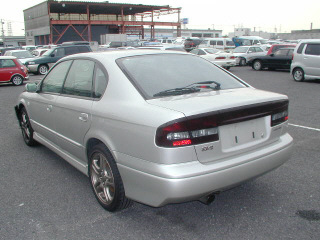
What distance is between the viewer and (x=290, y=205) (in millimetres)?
3320

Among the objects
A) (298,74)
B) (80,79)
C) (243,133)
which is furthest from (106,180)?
(298,74)

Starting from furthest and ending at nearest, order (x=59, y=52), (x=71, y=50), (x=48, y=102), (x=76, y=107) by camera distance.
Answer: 1. (x=59, y=52)
2. (x=71, y=50)
3. (x=48, y=102)
4. (x=76, y=107)

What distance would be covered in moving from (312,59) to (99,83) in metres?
12.3

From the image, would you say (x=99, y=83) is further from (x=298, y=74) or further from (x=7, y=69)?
(x=7, y=69)

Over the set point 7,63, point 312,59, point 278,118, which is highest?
point 312,59

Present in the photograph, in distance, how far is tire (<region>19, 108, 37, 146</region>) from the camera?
535 centimetres

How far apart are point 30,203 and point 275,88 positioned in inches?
428

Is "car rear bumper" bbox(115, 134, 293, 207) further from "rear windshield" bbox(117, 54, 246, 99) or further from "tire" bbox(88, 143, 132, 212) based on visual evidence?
"rear windshield" bbox(117, 54, 246, 99)

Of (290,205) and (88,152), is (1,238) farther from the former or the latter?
(290,205)

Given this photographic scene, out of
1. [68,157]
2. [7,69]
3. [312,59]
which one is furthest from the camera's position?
[7,69]

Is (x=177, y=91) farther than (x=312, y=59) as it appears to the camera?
No

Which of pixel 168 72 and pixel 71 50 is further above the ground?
pixel 71 50

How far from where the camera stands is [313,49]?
43.9ft

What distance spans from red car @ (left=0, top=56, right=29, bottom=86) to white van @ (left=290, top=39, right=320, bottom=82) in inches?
501
